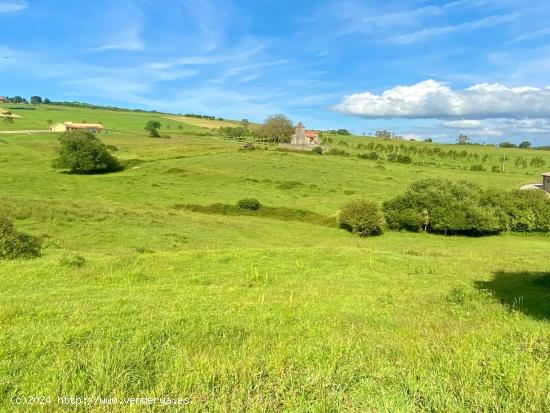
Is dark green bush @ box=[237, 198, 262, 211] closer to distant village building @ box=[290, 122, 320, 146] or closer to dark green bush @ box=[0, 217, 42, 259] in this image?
dark green bush @ box=[0, 217, 42, 259]

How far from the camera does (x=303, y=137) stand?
149 meters

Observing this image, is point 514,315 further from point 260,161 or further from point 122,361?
point 260,161

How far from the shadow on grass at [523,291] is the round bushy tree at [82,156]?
8048cm

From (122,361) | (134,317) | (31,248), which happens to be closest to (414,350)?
(122,361)

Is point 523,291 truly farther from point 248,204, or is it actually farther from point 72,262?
point 248,204

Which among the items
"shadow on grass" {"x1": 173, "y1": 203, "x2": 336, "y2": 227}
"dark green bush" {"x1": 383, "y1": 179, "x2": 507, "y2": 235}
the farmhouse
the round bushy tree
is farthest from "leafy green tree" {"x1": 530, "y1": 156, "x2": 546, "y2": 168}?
the farmhouse

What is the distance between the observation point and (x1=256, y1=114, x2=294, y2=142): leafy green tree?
159 metres

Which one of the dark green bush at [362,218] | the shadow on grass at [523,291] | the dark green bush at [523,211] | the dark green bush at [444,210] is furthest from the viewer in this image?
the dark green bush at [523,211]

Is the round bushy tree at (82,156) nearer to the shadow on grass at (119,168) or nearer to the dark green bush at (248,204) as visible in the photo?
the shadow on grass at (119,168)

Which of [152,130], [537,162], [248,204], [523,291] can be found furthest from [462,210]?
[152,130]

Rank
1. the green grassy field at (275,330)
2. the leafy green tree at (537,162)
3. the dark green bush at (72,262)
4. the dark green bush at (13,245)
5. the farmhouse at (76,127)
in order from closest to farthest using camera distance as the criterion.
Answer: the green grassy field at (275,330) → the dark green bush at (72,262) → the dark green bush at (13,245) → the leafy green tree at (537,162) → the farmhouse at (76,127)

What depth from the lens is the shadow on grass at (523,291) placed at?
12.0m

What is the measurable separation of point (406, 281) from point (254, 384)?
44.5 ft

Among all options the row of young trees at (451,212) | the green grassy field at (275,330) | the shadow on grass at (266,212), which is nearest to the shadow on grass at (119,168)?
the shadow on grass at (266,212)
